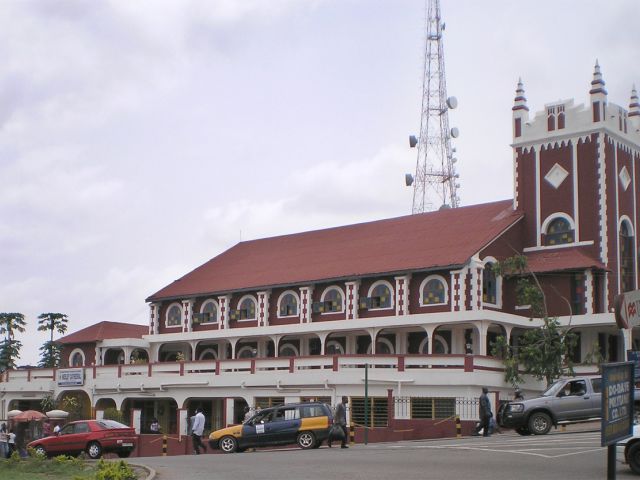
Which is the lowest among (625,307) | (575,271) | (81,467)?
(81,467)

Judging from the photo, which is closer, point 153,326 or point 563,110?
point 563,110

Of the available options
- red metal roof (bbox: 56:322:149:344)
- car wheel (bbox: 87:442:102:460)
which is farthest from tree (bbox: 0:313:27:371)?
car wheel (bbox: 87:442:102:460)

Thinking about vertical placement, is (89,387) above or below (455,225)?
below

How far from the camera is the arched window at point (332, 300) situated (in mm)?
48688

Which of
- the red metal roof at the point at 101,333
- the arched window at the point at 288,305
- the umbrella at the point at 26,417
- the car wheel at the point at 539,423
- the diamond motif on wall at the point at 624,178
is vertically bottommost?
the umbrella at the point at 26,417

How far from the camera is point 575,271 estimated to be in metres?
43.6

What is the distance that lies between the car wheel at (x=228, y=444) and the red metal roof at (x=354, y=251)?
15.7m

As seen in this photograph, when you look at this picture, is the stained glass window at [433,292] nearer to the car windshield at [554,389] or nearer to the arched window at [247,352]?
the arched window at [247,352]

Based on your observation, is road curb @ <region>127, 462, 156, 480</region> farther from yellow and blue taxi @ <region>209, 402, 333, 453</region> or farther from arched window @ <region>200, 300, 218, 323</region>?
arched window @ <region>200, 300, 218, 323</region>

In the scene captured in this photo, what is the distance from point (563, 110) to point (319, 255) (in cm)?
1475

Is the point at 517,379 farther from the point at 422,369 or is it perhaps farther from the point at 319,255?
the point at 319,255

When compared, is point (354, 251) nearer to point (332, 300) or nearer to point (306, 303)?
point (332, 300)

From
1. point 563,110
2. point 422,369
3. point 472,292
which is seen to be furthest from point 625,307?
point 563,110

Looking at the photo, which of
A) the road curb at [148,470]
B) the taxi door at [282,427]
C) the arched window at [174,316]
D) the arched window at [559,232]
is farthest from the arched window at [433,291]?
the road curb at [148,470]
